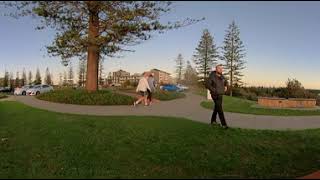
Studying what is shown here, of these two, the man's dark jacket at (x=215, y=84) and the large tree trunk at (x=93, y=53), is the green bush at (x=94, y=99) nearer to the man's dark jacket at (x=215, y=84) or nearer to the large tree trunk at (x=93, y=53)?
the large tree trunk at (x=93, y=53)

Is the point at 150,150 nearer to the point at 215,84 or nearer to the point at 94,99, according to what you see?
the point at 215,84

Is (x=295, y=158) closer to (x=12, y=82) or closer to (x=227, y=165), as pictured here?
(x=227, y=165)

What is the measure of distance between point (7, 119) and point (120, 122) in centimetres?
449

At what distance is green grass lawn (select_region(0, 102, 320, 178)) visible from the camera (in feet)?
23.5

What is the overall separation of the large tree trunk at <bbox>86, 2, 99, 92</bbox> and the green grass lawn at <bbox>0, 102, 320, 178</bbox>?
86.7 inches

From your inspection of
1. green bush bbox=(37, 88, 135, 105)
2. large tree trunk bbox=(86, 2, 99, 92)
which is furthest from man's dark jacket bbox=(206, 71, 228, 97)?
green bush bbox=(37, 88, 135, 105)

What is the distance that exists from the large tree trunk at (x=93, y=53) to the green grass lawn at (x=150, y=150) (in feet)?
7.22

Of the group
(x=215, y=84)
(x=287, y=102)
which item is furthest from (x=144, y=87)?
(x=287, y=102)

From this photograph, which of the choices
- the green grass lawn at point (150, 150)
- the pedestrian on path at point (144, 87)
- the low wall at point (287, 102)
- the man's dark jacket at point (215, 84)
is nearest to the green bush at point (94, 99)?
the pedestrian on path at point (144, 87)

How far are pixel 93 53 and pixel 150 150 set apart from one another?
19.5ft

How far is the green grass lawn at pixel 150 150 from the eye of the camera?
717 centimetres

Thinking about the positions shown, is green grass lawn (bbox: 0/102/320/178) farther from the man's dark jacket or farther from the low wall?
the low wall

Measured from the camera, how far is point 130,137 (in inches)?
387

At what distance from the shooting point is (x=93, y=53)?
44.9 feet
